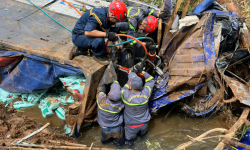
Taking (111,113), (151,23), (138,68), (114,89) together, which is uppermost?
(151,23)

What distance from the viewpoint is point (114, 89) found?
3.44 m

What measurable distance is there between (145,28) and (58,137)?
3036 mm

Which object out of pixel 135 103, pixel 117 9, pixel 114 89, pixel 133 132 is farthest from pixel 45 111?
pixel 117 9

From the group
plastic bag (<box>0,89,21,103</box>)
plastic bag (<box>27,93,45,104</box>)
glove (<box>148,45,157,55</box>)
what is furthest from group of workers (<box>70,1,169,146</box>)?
plastic bag (<box>0,89,21,103</box>)

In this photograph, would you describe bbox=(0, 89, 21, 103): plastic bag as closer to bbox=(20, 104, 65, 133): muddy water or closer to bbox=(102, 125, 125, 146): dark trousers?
bbox=(20, 104, 65, 133): muddy water

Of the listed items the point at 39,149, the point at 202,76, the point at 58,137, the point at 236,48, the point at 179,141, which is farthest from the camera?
the point at 236,48

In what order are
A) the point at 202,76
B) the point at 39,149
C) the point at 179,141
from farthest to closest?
the point at 179,141, the point at 202,76, the point at 39,149

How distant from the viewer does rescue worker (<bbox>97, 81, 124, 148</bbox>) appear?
3389 millimetres

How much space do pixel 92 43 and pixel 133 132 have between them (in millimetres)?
1987

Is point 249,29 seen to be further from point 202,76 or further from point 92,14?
point 92,14

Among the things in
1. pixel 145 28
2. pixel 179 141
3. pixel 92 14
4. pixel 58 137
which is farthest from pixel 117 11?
pixel 179 141

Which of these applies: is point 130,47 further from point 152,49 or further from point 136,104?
point 136,104

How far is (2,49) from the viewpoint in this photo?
3906mm

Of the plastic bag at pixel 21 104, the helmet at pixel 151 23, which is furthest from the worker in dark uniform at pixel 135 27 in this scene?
the plastic bag at pixel 21 104
